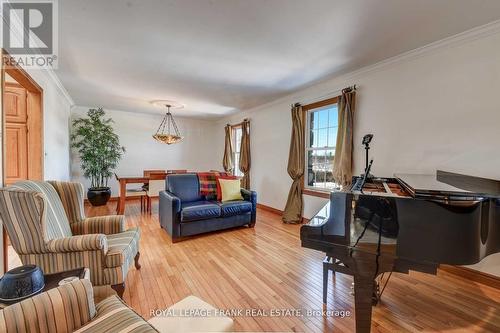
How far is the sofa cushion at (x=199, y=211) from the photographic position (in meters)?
3.08

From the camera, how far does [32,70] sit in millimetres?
2672

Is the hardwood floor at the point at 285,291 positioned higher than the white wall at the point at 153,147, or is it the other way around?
the white wall at the point at 153,147

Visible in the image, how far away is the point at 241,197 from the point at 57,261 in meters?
2.56

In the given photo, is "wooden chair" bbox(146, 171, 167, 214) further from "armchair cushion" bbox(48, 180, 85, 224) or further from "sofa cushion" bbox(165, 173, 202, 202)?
"armchair cushion" bbox(48, 180, 85, 224)

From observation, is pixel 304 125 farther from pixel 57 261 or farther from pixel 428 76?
pixel 57 261

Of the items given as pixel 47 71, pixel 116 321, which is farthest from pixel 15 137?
pixel 116 321

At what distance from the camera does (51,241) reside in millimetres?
1597

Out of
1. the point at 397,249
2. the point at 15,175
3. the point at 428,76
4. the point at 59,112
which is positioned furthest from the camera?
the point at 59,112

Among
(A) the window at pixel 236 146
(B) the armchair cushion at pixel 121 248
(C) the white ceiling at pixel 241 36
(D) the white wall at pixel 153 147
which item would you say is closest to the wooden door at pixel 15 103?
(C) the white ceiling at pixel 241 36

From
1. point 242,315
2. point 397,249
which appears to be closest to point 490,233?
point 397,249

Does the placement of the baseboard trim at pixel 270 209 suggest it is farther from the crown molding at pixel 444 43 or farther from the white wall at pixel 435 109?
the crown molding at pixel 444 43

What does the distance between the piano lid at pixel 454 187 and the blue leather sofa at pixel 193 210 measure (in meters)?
2.33

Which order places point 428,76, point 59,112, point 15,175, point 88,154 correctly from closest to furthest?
point 428,76 < point 15,175 < point 59,112 < point 88,154

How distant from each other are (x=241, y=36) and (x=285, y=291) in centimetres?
254
